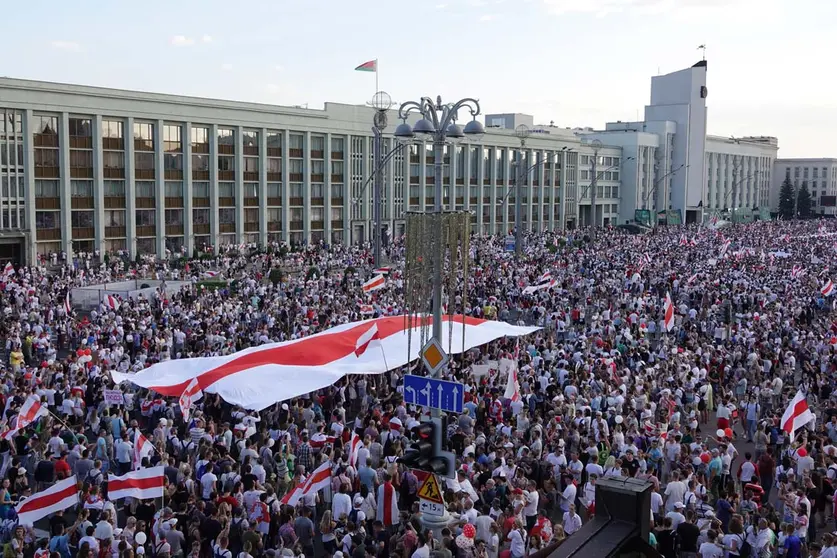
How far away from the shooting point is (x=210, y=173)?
6197 cm

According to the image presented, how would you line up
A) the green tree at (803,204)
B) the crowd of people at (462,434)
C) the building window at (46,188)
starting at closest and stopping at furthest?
the crowd of people at (462,434)
the building window at (46,188)
the green tree at (803,204)

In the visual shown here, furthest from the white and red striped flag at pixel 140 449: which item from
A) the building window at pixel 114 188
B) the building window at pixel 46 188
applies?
the building window at pixel 114 188

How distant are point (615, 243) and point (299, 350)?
156 feet

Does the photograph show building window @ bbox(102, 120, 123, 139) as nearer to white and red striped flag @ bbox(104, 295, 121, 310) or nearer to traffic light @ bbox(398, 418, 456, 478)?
white and red striped flag @ bbox(104, 295, 121, 310)

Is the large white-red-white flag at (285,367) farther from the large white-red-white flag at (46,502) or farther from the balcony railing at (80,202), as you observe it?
the balcony railing at (80,202)

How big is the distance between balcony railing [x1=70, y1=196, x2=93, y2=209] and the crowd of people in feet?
62.7

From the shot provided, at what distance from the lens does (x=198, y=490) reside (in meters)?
14.1

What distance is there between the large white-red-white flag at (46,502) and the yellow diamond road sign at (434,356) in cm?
501

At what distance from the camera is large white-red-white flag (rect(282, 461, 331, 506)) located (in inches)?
517

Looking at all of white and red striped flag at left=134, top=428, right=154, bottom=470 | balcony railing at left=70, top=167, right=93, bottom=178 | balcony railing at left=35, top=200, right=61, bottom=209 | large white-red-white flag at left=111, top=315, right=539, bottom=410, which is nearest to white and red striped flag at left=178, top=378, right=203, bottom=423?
large white-red-white flag at left=111, top=315, right=539, bottom=410

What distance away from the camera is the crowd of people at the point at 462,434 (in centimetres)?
A: 1195

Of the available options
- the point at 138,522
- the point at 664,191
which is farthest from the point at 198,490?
the point at 664,191

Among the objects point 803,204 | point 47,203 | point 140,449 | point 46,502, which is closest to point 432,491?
point 46,502

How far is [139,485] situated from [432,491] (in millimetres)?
4282
